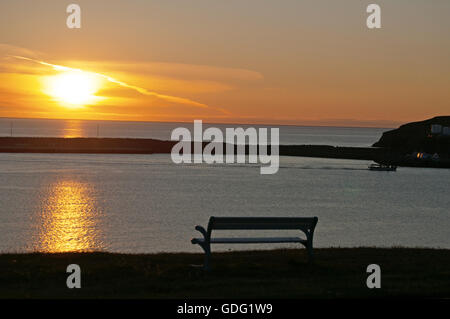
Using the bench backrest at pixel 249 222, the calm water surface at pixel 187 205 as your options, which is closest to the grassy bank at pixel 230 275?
the bench backrest at pixel 249 222

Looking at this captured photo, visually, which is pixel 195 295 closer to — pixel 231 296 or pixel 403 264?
pixel 231 296

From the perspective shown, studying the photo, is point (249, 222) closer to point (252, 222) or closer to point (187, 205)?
point (252, 222)

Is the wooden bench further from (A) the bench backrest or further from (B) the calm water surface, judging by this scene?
(B) the calm water surface

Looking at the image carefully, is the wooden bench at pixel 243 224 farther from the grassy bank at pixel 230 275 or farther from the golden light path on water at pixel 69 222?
the golden light path on water at pixel 69 222

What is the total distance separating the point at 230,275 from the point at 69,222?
1199 inches

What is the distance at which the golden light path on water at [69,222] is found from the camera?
2959 cm

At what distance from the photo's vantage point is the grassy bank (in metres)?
10.5

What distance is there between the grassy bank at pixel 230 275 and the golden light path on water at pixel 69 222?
13.8 feet

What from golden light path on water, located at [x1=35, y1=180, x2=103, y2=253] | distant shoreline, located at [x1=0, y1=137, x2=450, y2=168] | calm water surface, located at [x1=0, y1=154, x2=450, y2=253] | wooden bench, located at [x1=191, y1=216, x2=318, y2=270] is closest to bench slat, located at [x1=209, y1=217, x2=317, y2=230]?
wooden bench, located at [x1=191, y1=216, x2=318, y2=270]

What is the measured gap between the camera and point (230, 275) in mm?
12281

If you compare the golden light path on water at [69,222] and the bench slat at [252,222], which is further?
the golden light path on water at [69,222]
